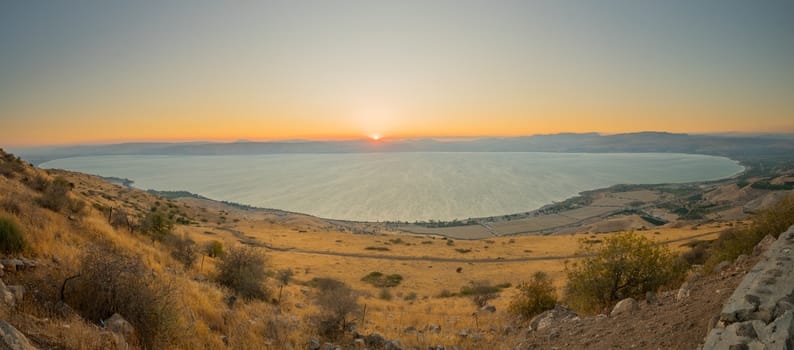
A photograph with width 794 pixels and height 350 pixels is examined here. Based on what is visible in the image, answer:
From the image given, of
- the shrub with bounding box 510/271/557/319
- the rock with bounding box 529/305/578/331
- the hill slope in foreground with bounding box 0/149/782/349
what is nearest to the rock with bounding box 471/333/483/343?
the hill slope in foreground with bounding box 0/149/782/349

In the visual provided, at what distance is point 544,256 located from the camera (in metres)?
40.8

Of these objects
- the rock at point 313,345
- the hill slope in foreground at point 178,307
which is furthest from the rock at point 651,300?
the rock at point 313,345

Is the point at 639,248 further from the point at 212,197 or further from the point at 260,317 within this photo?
the point at 212,197

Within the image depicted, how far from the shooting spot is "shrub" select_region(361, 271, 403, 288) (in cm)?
2816

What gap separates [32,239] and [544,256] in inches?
1709

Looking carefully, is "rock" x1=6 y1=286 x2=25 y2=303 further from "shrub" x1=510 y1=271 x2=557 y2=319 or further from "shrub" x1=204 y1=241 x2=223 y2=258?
"shrub" x1=204 y1=241 x2=223 y2=258

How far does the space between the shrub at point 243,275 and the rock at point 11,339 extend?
32.0 feet

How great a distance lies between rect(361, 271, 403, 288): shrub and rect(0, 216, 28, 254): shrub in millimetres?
22979

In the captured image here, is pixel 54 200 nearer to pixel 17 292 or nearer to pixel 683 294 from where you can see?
pixel 17 292

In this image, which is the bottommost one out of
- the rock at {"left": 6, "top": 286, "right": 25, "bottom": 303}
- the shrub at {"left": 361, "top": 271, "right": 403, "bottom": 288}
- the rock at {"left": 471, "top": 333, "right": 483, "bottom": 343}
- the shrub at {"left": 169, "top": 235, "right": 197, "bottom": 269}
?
the shrub at {"left": 361, "top": 271, "right": 403, "bottom": 288}

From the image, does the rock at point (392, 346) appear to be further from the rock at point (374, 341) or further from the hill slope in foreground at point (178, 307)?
the rock at point (374, 341)

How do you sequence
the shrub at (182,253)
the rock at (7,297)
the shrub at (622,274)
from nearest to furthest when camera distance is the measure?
the rock at (7,297) < the shrub at (622,274) < the shrub at (182,253)

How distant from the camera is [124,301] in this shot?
5668 mm

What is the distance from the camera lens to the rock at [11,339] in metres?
3.25
